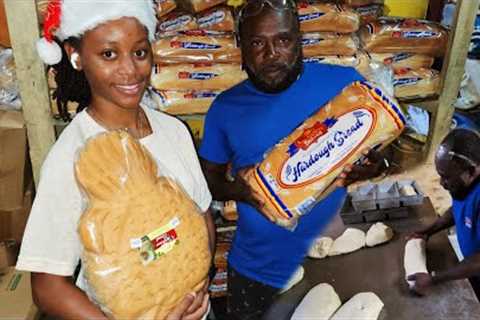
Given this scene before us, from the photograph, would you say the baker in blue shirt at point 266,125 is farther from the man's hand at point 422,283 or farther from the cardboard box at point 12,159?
the cardboard box at point 12,159

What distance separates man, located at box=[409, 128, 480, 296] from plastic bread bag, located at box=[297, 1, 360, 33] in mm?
627

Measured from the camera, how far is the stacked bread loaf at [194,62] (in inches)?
75.3

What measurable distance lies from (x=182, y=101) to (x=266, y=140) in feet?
1.85

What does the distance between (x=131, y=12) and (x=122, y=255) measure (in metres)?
0.43

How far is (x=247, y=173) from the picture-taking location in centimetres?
139

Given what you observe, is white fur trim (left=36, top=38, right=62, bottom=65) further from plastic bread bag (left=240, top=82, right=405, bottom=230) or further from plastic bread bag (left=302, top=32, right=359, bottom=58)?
plastic bread bag (left=302, top=32, right=359, bottom=58)

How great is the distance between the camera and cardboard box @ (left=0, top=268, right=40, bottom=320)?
1.92m

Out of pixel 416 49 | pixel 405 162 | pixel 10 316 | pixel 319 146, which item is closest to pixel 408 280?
pixel 319 146

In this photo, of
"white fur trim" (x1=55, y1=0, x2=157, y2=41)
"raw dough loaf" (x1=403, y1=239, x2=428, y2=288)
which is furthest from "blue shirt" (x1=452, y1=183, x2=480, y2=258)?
"white fur trim" (x1=55, y1=0, x2=157, y2=41)

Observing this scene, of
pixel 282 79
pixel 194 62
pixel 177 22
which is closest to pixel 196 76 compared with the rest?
pixel 194 62

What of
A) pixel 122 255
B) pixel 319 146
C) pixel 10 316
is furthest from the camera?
pixel 10 316

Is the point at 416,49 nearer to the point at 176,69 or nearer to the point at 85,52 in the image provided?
the point at 176,69

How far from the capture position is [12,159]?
1.92m

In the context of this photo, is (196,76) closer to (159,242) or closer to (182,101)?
(182,101)
